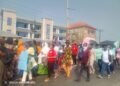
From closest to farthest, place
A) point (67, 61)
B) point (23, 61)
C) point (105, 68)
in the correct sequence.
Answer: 1. point (23, 61)
2. point (67, 61)
3. point (105, 68)

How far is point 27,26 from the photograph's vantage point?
88.6 m

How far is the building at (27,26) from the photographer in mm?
77438

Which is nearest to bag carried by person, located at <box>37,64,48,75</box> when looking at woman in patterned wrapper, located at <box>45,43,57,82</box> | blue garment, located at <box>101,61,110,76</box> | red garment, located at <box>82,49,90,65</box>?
woman in patterned wrapper, located at <box>45,43,57,82</box>

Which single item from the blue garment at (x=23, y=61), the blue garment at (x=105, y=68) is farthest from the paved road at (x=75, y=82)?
the blue garment at (x=23, y=61)

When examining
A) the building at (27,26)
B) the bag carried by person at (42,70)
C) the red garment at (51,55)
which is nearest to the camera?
the red garment at (51,55)

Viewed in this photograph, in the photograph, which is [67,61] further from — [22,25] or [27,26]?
[27,26]

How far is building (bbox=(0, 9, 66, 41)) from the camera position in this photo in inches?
3049

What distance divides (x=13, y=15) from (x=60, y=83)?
69259mm

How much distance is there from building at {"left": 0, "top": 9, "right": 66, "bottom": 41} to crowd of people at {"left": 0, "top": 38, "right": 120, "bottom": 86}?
5510 centimetres

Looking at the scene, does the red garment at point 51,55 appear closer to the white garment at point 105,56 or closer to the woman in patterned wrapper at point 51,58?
the woman in patterned wrapper at point 51,58

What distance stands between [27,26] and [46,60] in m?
76.2

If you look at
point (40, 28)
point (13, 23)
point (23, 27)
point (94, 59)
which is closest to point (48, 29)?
point (40, 28)

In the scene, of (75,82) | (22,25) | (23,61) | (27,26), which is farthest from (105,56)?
(27,26)

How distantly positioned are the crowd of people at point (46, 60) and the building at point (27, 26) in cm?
5510
